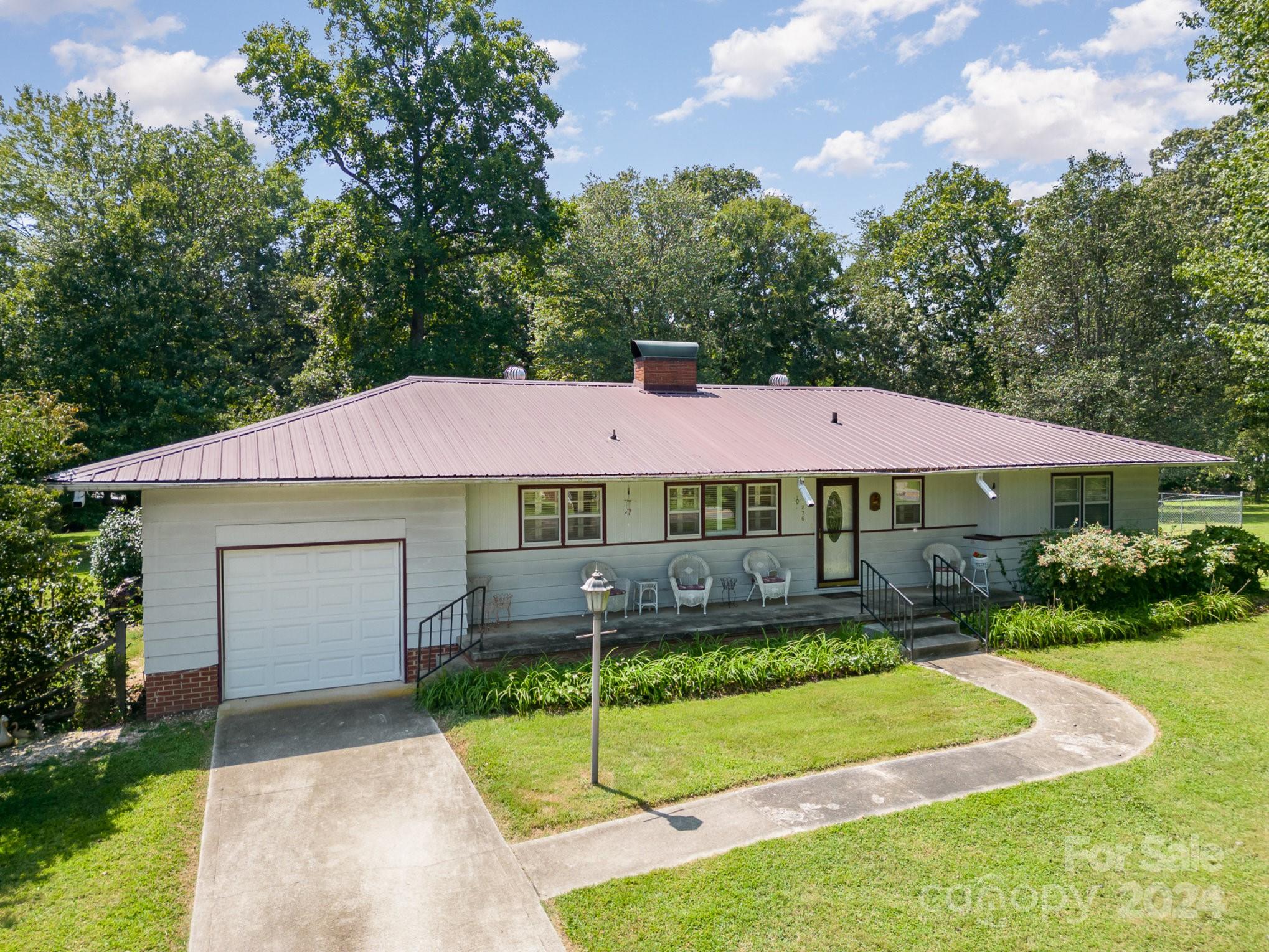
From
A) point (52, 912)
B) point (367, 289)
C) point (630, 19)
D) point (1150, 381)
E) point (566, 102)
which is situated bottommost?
point (52, 912)

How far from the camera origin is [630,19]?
14.5 m

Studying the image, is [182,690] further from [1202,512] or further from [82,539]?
[1202,512]

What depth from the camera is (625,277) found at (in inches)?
1087

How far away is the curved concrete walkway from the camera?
5.86 m

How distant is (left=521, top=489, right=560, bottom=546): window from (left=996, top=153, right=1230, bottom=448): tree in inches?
839

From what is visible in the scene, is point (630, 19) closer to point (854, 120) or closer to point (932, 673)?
point (854, 120)

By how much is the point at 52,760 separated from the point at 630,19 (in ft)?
49.4

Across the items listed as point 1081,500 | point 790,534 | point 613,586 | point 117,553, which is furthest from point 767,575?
point 117,553

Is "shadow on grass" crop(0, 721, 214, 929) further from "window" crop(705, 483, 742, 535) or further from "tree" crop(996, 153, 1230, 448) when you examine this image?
"tree" crop(996, 153, 1230, 448)

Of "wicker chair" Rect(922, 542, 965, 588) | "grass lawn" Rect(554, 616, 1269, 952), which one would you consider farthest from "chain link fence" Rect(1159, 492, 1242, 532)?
"grass lawn" Rect(554, 616, 1269, 952)

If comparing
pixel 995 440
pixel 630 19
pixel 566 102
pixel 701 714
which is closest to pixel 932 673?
pixel 701 714

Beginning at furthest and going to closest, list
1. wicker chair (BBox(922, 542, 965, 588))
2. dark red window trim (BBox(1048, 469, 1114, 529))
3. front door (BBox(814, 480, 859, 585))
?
dark red window trim (BBox(1048, 469, 1114, 529)) → wicker chair (BBox(922, 542, 965, 588)) → front door (BBox(814, 480, 859, 585))

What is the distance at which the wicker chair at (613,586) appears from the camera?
1206cm

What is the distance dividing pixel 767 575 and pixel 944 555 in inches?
150
